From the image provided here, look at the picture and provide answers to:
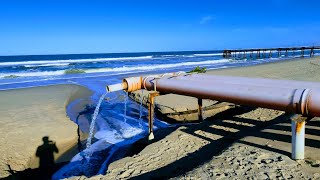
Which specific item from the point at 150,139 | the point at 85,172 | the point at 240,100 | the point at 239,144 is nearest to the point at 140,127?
the point at 150,139

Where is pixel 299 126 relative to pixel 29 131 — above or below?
above

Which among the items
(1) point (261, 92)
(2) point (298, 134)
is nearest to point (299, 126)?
(2) point (298, 134)

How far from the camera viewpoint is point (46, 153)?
7.24m

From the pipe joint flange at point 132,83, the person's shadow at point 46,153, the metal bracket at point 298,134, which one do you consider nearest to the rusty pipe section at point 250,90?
the pipe joint flange at point 132,83

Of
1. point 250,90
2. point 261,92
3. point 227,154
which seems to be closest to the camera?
point 261,92

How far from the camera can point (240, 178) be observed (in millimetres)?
3992

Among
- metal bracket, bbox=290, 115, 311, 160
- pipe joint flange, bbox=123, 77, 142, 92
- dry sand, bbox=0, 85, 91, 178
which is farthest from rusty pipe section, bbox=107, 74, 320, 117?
dry sand, bbox=0, 85, 91, 178

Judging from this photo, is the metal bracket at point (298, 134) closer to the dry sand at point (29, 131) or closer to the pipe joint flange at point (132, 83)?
the pipe joint flange at point (132, 83)

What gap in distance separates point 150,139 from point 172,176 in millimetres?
2677

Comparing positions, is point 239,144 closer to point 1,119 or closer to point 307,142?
point 307,142

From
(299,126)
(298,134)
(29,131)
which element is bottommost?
(29,131)

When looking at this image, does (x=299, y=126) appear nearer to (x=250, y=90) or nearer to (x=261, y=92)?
(x=261, y=92)

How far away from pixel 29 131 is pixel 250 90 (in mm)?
6370

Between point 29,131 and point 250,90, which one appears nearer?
point 250,90
